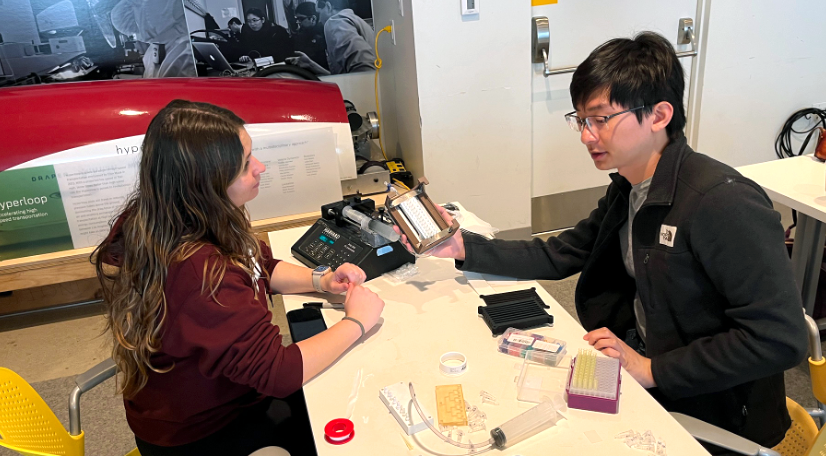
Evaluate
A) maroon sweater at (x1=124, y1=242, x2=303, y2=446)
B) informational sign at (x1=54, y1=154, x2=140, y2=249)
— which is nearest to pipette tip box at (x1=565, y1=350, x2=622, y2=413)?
maroon sweater at (x1=124, y1=242, x2=303, y2=446)

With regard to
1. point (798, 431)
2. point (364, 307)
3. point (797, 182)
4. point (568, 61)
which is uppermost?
point (568, 61)

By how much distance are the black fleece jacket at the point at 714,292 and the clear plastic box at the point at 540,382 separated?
211 millimetres

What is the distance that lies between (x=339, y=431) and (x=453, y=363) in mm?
267

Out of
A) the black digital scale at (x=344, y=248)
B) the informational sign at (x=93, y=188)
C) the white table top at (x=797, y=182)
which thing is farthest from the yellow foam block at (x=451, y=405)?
the informational sign at (x=93, y=188)

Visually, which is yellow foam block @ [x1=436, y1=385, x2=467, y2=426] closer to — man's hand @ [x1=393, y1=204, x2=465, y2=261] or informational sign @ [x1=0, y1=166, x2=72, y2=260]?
man's hand @ [x1=393, y1=204, x2=465, y2=261]

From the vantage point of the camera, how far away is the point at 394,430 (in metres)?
1.04

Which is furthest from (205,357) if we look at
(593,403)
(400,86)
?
(400,86)

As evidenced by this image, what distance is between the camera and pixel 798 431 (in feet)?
4.43

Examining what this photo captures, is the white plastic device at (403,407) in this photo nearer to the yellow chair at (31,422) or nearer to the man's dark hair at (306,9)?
the yellow chair at (31,422)

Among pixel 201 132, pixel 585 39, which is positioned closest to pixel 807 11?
pixel 585 39

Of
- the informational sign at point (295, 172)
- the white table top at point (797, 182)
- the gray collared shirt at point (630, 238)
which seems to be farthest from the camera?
the informational sign at point (295, 172)

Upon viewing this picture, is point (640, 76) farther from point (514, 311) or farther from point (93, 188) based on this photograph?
point (93, 188)

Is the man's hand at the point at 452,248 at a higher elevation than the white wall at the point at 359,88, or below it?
below

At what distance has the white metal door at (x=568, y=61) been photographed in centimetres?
292
